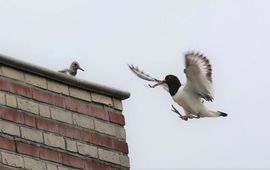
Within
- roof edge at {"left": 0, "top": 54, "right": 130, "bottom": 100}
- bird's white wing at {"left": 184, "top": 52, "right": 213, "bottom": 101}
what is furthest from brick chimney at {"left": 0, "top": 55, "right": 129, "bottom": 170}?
bird's white wing at {"left": 184, "top": 52, "right": 213, "bottom": 101}

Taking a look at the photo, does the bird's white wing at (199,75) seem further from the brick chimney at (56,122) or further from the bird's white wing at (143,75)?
the brick chimney at (56,122)

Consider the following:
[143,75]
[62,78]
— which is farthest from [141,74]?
[62,78]

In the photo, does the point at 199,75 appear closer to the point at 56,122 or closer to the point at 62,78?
the point at 62,78

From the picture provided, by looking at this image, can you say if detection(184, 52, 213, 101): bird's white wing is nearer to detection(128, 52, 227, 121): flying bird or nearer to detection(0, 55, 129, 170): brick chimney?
detection(128, 52, 227, 121): flying bird

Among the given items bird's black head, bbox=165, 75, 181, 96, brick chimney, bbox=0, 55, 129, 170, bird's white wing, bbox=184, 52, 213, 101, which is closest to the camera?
brick chimney, bbox=0, 55, 129, 170

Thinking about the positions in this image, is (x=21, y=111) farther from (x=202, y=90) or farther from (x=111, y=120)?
(x=202, y=90)

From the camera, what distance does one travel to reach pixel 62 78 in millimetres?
9000

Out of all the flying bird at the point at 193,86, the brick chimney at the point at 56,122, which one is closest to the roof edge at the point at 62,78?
the brick chimney at the point at 56,122

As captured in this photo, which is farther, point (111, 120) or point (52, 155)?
point (111, 120)

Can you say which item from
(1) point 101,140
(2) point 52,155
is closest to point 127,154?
(1) point 101,140

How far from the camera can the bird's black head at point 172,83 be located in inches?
527

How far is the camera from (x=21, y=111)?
857 cm

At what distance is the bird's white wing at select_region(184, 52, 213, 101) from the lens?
512 inches

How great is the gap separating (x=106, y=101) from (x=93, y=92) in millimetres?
151
